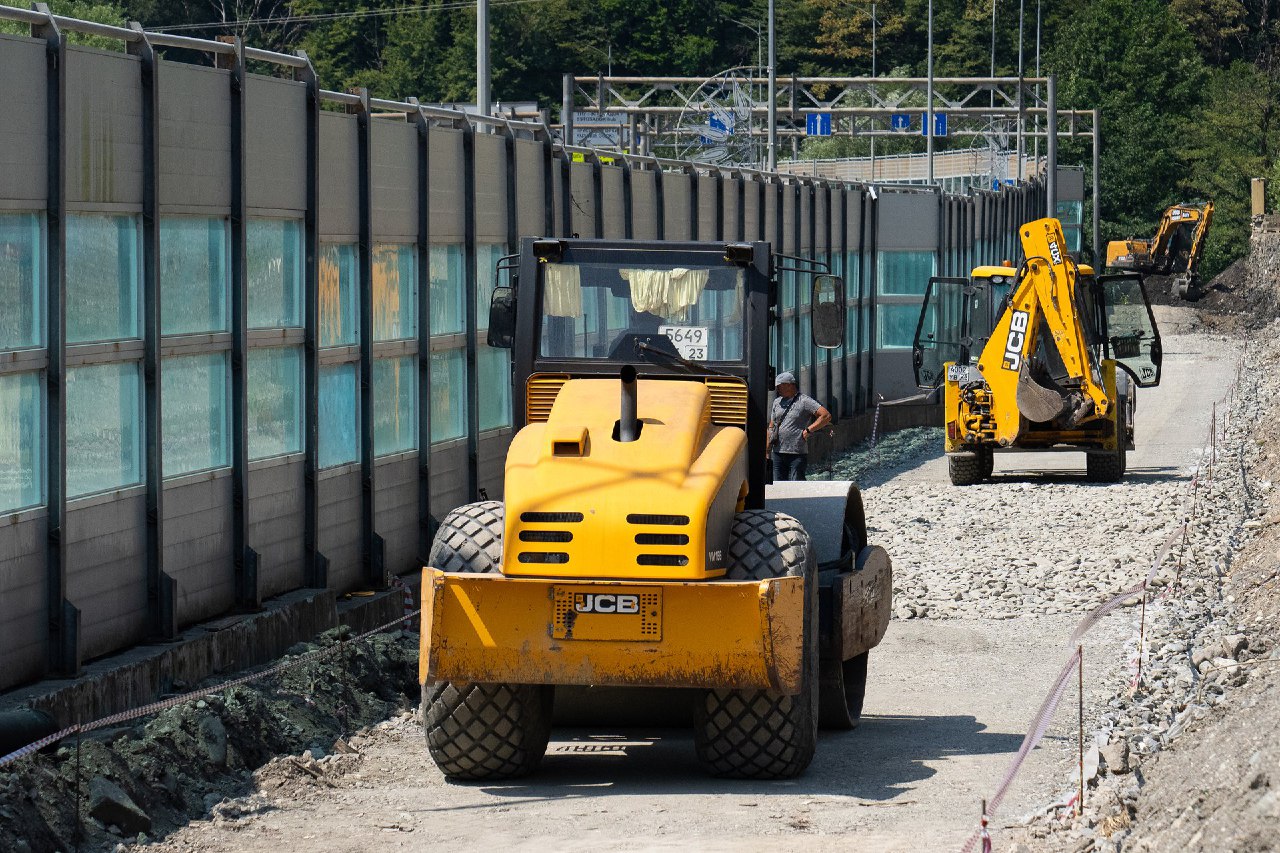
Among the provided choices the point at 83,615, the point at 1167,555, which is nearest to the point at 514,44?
the point at 1167,555

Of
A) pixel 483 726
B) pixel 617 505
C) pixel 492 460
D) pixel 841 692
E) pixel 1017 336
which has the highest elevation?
pixel 1017 336

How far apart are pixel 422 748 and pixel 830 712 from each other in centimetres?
230

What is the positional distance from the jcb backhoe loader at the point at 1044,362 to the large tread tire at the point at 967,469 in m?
0.01

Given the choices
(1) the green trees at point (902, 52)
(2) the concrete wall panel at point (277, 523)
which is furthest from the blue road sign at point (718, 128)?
(2) the concrete wall panel at point (277, 523)

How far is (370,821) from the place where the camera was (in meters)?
9.90

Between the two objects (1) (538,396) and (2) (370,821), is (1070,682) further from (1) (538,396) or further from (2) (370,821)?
(2) (370,821)

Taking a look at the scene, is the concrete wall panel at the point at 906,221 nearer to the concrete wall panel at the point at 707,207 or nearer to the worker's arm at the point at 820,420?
the concrete wall panel at the point at 707,207

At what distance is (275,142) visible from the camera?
14453mm

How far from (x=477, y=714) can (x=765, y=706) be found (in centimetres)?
141

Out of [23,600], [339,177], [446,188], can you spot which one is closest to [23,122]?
[23,600]

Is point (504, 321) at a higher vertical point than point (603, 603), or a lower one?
higher

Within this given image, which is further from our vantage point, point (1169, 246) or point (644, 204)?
point (1169, 246)

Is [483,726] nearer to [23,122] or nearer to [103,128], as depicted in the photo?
[23,122]

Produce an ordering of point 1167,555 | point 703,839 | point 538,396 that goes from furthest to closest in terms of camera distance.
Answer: point 1167,555 → point 538,396 → point 703,839
